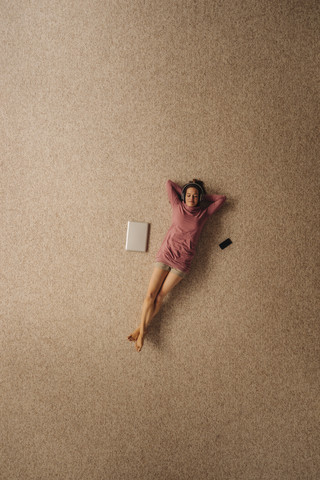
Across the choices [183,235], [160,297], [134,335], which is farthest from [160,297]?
[183,235]

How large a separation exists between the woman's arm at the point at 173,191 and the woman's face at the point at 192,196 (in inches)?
3.8

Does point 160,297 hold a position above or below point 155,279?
below

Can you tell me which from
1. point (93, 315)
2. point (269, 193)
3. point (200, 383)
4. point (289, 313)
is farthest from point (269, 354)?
point (93, 315)

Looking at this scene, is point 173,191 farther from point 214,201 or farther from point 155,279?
point 155,279

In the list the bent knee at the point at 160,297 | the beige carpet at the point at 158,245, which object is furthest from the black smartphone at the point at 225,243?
the bent knee at the point at 160,297

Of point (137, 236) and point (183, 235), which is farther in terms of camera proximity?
point (137, 236)

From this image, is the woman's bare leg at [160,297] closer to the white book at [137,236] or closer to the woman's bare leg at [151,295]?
the woman's bare leg at [151,295]

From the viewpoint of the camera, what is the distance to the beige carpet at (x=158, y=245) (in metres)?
1.45

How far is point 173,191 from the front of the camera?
1.43 meters

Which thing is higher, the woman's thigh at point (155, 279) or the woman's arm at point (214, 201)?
the woman's arm at point (214, 201)

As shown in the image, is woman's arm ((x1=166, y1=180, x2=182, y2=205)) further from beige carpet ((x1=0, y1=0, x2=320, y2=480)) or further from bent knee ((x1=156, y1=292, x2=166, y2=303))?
bent knee ((x1=156, y1=292, x2=166, y2=303))

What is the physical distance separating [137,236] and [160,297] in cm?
38

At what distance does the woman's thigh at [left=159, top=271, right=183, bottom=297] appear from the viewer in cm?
138

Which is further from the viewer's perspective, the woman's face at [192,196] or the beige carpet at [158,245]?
the beige carpet at [158,245]
